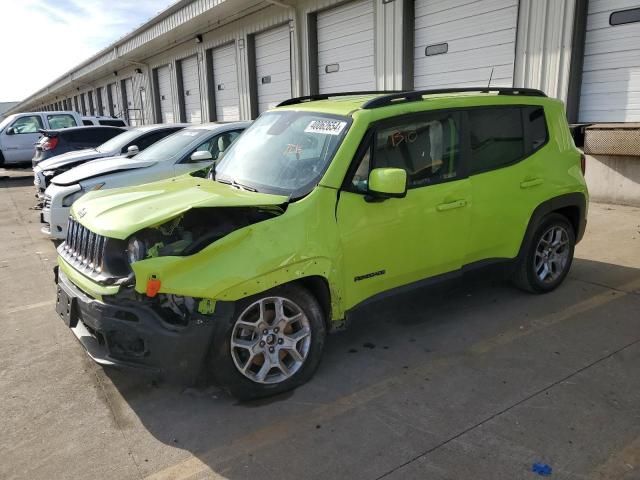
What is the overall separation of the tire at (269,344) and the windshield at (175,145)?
485 centimetres

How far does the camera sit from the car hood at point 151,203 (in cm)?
303

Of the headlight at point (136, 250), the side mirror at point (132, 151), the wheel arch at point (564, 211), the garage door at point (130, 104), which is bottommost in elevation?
the wheel arch at point (564, 211)

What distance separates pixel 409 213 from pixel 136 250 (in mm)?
1823

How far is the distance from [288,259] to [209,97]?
1770 centimetres

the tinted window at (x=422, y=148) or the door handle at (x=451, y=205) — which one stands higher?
the tinted window at (x=422, y=148)

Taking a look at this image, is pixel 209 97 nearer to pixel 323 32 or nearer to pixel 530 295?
pixel 323 32

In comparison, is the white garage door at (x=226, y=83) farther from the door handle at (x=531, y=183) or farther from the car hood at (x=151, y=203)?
the door handle at (x=531, y=183)

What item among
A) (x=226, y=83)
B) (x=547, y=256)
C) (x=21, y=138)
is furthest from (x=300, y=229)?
(x=21, y=138)

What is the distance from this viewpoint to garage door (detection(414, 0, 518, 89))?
925 centimetres

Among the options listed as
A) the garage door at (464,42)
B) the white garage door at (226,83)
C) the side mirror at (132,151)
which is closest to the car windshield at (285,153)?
the side mirror at (132,151)

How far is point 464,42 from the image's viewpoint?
9.99 meters

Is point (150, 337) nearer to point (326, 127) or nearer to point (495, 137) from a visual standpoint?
point (326, 127)

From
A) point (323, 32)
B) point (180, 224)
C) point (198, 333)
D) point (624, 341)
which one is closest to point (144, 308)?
point (198, 333)

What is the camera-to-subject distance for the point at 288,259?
10.1 ft
